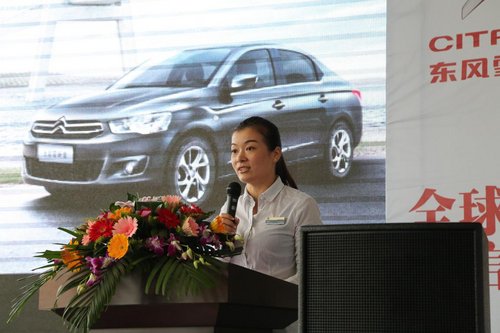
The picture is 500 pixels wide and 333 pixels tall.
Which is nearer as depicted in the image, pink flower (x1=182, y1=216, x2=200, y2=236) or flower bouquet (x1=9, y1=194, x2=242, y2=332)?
flower bouquet (x1=9, y1=194, x2=242, y2=332)

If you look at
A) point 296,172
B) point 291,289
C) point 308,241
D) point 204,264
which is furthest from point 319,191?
point 308,241

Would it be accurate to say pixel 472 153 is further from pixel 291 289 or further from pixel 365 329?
pixel 365 329

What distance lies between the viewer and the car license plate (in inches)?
202

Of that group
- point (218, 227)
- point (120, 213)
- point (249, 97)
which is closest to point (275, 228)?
point (218, 227)

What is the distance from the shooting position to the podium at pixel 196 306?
8.70ft

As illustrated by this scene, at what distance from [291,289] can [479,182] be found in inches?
64.0

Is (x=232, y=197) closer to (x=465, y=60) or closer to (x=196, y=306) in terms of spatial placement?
(x=196, y=306)

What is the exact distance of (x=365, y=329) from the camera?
6.96ft

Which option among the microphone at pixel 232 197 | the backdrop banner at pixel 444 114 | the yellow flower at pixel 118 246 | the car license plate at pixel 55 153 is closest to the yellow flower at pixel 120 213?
the yellow flower at pixel 118 246

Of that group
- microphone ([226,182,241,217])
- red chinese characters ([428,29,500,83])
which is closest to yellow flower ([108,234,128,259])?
microphone ([226,182,241,217])

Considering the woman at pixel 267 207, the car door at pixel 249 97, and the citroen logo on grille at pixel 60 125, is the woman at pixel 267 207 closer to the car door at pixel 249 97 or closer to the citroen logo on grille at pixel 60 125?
the car door at pixel 249 97

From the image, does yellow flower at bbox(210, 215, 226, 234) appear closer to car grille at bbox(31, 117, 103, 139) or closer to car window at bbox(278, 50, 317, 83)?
car window at bbox(278, 50, 317, 83)

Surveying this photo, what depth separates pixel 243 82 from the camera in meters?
4.94

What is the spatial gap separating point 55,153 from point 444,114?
7.20 feet
